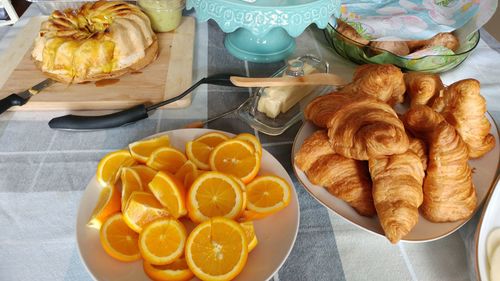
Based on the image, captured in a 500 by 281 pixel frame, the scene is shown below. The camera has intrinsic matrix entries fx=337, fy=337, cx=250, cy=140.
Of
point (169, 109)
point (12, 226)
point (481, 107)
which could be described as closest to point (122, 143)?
point (169, 109)

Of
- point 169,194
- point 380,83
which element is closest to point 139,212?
point 169,194

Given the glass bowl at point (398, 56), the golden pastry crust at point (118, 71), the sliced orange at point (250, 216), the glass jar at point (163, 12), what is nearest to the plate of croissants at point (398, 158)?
the sliced orange at point (250, 216)

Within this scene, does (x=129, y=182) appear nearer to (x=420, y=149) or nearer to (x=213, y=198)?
(x=213, y=198)

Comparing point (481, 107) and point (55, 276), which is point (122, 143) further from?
point (481, 107)

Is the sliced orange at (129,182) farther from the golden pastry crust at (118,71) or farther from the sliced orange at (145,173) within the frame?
the golden pastry crust at (118,71)

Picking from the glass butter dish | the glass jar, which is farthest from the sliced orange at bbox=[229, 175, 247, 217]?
the glass jar
